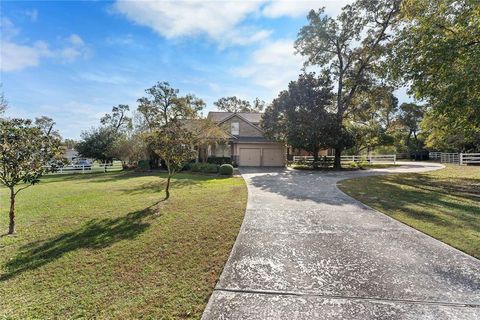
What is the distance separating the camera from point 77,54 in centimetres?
1024

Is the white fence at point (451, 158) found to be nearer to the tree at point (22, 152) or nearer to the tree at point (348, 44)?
the tree at point (348, 44)

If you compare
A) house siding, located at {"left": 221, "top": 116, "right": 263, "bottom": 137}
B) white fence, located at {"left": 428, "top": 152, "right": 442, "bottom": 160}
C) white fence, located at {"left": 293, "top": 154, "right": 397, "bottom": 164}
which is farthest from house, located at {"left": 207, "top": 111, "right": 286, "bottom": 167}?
white fence, located at {"left": 428, "top": 152, "right": 442, "bottom": 160}

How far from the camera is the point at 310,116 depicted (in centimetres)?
1991

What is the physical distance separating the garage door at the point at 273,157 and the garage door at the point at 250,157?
2.68 ft

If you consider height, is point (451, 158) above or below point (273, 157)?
below

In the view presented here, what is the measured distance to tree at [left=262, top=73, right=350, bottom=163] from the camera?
19656 mm

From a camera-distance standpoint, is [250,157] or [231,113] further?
[231,113]

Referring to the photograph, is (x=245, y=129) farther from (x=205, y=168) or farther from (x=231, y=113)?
(x=205, y=168)

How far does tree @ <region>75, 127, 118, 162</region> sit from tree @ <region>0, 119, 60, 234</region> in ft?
76.0

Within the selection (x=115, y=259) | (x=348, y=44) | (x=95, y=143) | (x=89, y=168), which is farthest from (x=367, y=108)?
(x=95, y=143)

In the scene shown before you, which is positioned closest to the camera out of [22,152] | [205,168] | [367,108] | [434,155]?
[22,152]

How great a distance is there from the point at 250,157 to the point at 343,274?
21803 mm

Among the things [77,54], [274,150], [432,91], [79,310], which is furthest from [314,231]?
[274,150]

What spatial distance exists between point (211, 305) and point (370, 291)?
233cm
